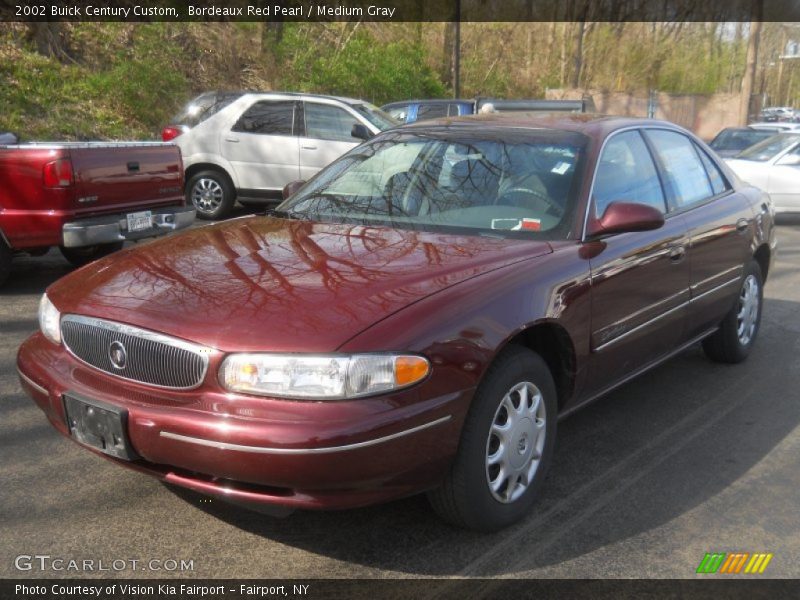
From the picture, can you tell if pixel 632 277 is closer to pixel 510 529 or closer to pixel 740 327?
pixel 510 529

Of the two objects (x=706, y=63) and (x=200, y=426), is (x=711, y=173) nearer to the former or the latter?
(x=200, y=426)

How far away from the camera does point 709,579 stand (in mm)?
3031

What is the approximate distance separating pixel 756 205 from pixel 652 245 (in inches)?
71.4

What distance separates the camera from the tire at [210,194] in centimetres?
1134

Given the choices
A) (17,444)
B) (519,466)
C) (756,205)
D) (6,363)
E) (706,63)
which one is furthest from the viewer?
(706,63)

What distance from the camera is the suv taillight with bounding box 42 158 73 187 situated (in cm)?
659

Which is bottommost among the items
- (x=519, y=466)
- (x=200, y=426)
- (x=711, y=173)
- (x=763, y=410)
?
(x=763, y=410)

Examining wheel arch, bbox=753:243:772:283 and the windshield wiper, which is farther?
wheel arch, bbox=753:243:772:283

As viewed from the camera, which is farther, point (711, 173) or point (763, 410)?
point (711, 173)

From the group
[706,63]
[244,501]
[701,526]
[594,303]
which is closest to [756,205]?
[594,303]

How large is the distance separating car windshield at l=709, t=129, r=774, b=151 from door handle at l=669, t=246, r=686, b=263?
1177cm

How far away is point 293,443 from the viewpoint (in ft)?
8.60

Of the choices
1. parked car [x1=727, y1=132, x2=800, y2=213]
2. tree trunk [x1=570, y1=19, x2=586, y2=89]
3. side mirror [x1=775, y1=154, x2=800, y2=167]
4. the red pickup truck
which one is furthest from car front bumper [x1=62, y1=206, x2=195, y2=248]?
tree trunk [x1=570, y1=19, x2=586, y2=89]

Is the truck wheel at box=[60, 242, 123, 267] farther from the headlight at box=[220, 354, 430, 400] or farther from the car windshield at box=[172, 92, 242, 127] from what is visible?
the headlight at box=[220, 354, 430, 400]
